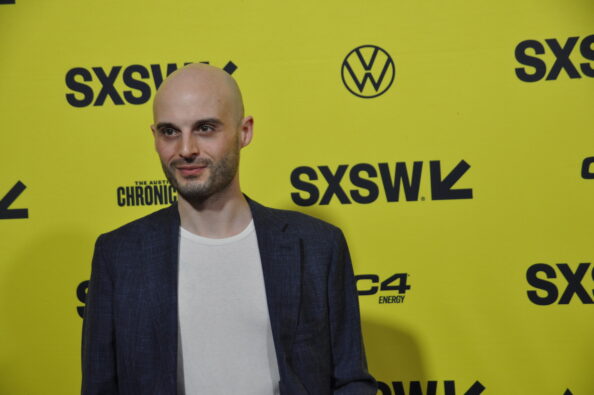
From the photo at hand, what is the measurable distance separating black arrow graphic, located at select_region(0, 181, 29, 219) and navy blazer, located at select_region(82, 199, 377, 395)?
99 cm

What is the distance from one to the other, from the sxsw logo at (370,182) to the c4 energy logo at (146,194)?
44 cm

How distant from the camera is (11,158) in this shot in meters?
2.26

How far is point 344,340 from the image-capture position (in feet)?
4.83

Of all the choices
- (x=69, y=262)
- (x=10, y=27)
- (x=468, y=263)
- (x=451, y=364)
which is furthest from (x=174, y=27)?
(x=451, y=364)

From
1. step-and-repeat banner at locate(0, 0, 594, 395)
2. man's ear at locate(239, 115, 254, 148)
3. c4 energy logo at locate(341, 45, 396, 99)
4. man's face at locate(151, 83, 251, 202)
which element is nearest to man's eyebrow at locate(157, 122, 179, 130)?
man's face at locate(151, 83, 251, 202)

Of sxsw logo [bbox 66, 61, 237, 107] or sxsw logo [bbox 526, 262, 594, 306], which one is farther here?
sxsw logo [bbox 66, 61, 237, 107]

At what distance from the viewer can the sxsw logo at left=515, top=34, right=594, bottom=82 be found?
209 cm

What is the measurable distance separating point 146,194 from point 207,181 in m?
0.91

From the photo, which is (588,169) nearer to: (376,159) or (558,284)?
(558,284)

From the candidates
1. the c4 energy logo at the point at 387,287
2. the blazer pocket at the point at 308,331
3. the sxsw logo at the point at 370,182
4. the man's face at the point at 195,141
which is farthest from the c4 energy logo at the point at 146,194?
the blazer pocket at the point at 308,331

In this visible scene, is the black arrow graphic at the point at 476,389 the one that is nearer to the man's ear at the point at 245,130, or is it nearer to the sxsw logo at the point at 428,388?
the sxsw logo at the point at 428,388

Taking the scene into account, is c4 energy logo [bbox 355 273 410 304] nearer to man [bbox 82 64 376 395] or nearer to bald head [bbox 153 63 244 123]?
man [bbox 82 64 376 395]

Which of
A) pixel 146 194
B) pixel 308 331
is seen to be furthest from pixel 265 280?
pixel 146 194

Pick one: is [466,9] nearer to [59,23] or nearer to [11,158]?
[59,23]
